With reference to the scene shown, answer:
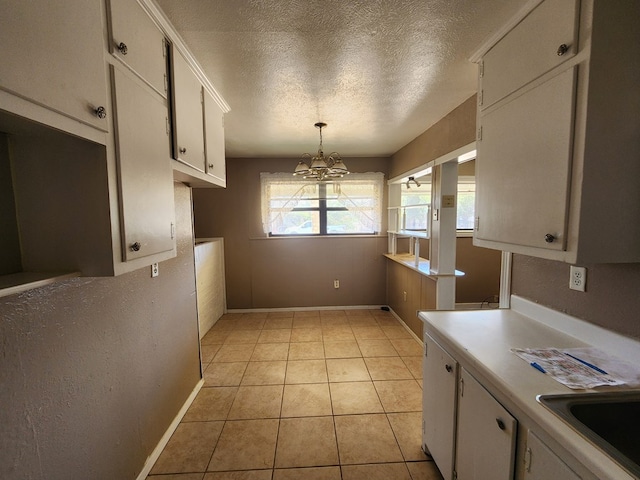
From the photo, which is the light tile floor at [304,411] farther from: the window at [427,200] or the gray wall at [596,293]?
the window at [427,200]

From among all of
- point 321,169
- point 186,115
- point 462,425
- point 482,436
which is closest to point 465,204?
point 321,169

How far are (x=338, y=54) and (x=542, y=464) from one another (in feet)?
6.67

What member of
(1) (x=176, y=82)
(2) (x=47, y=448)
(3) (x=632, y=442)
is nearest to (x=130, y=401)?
(2) (x=47, y=448)

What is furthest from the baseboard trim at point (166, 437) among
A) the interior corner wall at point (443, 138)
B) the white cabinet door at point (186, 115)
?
the interior corner wall at point (443, 138)

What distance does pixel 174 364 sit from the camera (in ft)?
6.67

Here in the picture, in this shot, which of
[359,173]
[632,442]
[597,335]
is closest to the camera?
[632,442]

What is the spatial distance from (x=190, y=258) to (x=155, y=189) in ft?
3.89

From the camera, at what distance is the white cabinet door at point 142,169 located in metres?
1.05

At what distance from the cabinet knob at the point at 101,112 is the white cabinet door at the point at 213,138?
3.30 ft

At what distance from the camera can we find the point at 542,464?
86 centimetres

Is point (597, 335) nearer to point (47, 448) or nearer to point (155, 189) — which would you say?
point (155, 189)

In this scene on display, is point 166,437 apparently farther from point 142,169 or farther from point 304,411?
point 142,169

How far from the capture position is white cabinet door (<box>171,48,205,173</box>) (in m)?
1.50

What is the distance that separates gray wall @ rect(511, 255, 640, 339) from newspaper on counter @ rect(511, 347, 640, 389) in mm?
145
